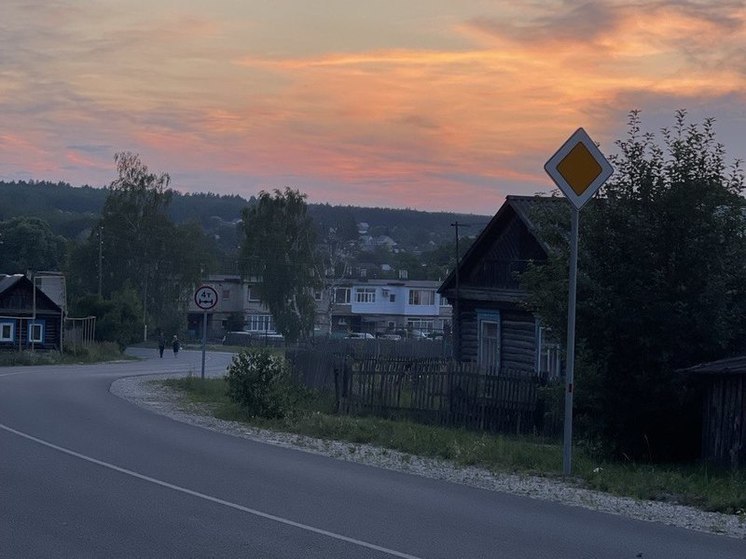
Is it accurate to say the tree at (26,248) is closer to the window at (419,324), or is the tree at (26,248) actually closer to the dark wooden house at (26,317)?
the window at (419,324)

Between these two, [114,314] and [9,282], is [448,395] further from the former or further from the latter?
[114,314]

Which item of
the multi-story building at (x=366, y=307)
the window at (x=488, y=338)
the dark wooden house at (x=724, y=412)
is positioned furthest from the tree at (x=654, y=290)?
the multi-story building at (x=366, y=307)

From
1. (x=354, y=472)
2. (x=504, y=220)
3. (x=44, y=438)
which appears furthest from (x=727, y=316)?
(x=504, y=220)

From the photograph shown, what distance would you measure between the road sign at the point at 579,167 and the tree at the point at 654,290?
3.07 metres

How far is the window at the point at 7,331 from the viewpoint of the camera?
212 ft

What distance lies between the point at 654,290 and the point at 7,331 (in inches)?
2115

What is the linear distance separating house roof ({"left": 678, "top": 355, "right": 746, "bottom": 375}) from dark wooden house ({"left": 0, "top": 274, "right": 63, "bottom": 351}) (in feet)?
176

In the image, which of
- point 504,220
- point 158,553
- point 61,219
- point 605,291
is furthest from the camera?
point 61,219

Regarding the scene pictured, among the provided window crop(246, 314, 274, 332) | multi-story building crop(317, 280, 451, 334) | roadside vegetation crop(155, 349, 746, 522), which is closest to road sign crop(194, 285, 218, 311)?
roadside vegetation crop(155, 349, 746, 522)

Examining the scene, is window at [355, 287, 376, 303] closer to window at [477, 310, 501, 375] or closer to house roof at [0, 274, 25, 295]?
house roof at [0, 274, 25, 295]

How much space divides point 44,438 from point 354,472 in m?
6.16

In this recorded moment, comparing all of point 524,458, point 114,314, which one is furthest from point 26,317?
point 524,458

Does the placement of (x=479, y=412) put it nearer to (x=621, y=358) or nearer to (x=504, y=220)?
(x=621, y=358)

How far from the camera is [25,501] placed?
39.1 feet
